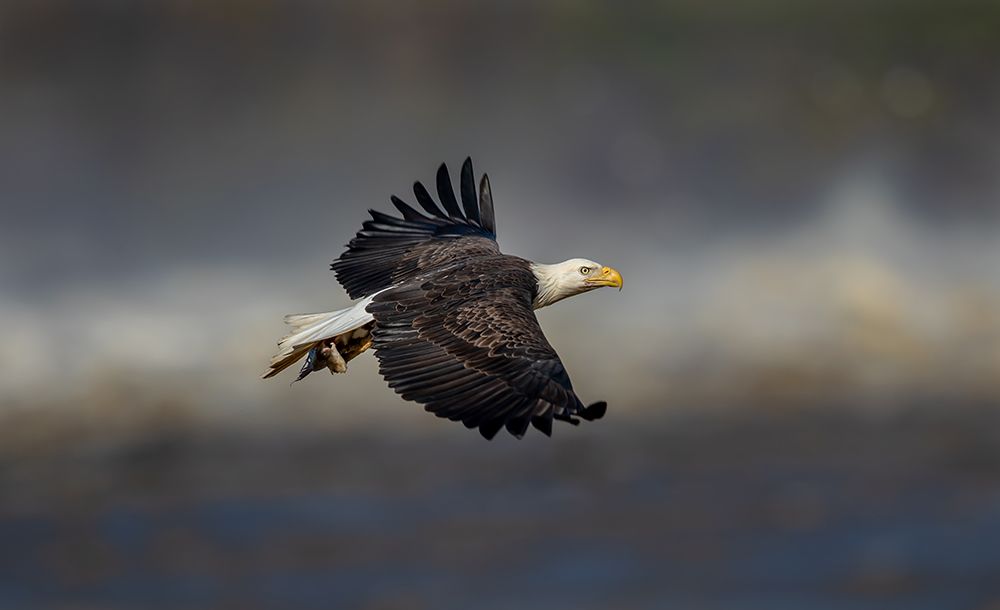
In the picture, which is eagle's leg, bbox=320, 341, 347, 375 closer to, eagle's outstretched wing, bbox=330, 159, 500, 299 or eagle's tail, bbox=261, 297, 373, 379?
eagle's tail, bbox=261, 297, 373, 379

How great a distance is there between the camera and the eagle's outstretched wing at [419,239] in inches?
686

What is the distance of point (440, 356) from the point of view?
594 inches

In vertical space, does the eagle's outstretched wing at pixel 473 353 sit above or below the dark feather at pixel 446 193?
below

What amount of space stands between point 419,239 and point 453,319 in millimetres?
2771

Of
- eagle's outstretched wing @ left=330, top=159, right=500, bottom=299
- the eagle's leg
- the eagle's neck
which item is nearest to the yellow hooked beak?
the eagle's neck

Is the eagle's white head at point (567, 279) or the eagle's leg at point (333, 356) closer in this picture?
the eagle's leg at point (333, 356)

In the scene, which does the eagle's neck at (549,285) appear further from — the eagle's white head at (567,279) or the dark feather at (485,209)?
the dark feather at (485,209)

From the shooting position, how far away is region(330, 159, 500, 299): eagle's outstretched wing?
57.2ft

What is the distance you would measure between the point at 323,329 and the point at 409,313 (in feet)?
2.68

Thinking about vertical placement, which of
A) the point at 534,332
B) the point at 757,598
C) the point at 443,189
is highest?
the point at 757,598

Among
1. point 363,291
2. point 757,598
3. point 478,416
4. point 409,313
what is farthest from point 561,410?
point 757,598

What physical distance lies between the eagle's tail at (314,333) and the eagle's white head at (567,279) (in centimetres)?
179

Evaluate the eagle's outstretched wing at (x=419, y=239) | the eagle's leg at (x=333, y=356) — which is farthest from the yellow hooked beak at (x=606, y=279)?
the eagle's leg at (x=333, y=356)

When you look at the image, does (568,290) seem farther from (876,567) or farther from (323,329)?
(876,567)
